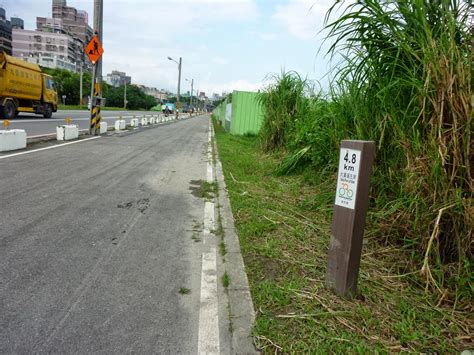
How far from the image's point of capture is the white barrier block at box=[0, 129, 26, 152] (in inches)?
311

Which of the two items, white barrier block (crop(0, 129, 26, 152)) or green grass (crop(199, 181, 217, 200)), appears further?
white barrier block (crop(0, 129, 26, 152))

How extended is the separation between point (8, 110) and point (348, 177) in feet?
64.9

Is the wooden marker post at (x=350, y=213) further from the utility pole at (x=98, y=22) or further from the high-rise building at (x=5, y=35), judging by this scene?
the high-rise building at (x=5, y=35)

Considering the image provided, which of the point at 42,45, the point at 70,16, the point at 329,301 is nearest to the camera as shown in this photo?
the point at 329,301

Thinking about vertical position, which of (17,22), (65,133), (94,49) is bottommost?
(65,133)

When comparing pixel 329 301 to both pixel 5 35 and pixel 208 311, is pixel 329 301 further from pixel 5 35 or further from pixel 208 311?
pixel 5 35

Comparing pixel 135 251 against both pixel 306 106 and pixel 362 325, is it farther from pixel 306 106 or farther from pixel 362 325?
pixel 306 106

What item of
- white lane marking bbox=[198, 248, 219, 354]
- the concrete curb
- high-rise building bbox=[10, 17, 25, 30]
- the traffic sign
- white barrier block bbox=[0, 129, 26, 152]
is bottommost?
white lane marking bbox=[198, 248, 219, 354]

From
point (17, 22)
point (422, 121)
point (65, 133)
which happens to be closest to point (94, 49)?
point (65, 133)

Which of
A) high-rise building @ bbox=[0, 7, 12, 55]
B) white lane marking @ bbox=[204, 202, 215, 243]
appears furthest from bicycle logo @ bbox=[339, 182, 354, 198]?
high-rise building @ bbox=[0, 7, 12, 55]

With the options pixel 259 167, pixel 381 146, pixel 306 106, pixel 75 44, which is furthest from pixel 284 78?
pixel 75 44

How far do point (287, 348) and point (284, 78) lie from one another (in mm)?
8628

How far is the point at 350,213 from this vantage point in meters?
2.35

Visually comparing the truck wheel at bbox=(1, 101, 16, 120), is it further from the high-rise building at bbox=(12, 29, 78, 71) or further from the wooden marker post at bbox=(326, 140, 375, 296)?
the high-rise building at bbox=(12, 29, 78, 71)
